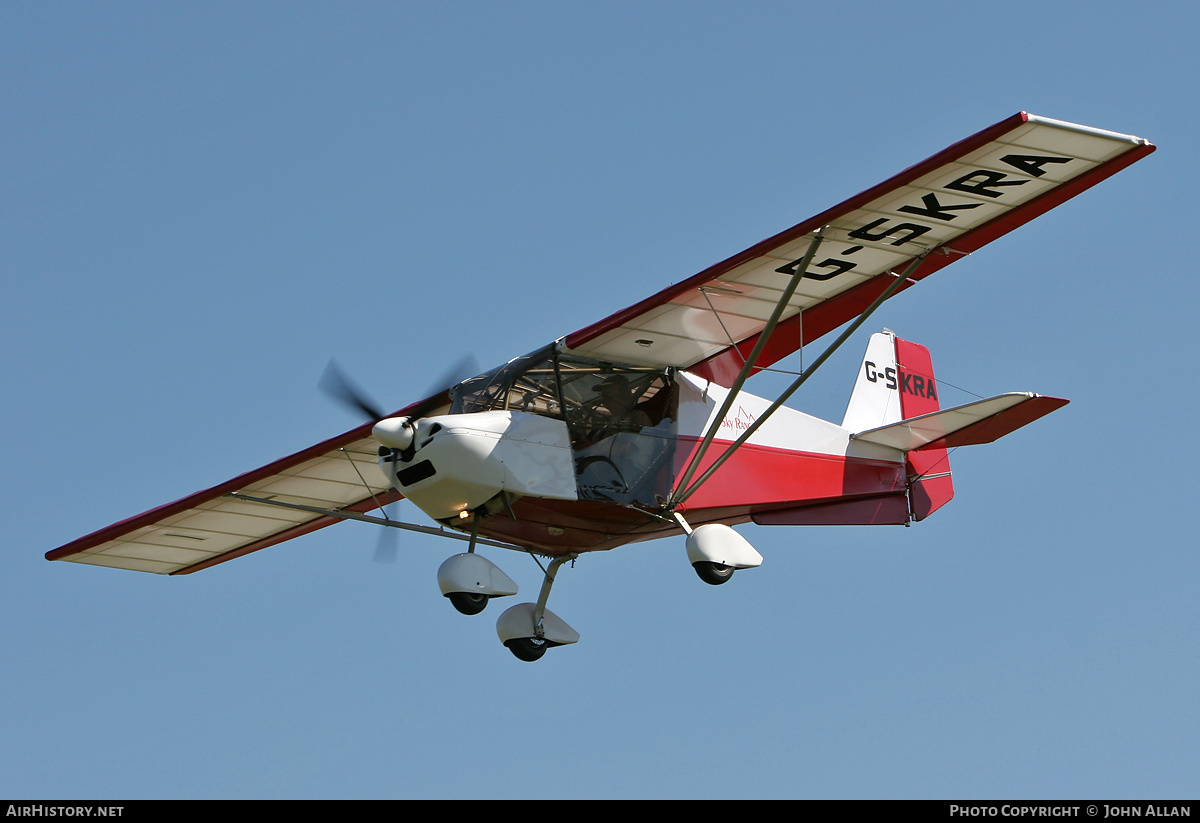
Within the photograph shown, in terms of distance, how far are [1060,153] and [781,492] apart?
4.53 meters

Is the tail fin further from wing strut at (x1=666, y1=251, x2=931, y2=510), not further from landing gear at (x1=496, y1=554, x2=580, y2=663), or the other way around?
landing gear at (x1=496, y1=554, x2=580, y2=663)

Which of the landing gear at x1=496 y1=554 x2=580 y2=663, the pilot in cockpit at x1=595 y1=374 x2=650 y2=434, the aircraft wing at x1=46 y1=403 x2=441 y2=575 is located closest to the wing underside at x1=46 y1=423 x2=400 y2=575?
the aircraft wing at x1=46 y1=403 x2=441 y2=575

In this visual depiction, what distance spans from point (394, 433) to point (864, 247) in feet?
14.2

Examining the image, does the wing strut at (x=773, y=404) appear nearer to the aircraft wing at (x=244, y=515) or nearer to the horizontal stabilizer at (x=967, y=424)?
the horizontal stabilizer at (x=967, y=424)

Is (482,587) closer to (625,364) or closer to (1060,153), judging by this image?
(625,364)

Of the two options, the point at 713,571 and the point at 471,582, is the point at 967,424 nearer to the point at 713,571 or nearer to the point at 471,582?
the point at 713,571

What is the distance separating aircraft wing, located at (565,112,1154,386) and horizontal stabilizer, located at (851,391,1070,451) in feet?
5.59

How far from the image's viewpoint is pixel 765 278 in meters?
13.0

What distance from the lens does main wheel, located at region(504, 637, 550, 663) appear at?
13.8m

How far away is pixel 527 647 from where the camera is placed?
1385cm

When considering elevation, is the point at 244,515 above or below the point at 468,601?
above

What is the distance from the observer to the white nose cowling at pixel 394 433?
12.4 meters

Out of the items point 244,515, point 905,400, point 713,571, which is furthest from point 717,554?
point 244,515

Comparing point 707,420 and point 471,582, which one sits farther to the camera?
point 707,420
